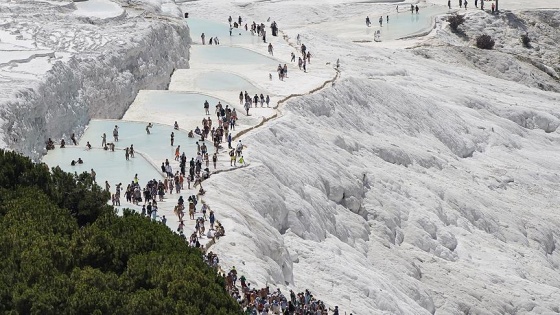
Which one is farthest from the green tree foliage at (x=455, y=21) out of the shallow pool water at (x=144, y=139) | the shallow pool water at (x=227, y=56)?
the shallow pool water at (x=144, y=139)

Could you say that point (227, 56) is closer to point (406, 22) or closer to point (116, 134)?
point (116, 134)

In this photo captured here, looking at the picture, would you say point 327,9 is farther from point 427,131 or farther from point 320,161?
point 320,161

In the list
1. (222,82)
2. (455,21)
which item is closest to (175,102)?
(222,82)

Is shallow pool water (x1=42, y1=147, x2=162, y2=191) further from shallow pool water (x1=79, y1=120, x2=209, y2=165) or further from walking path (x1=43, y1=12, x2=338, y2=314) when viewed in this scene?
shallow pool water (x1=79, y1=120, x2=209, y2=165)

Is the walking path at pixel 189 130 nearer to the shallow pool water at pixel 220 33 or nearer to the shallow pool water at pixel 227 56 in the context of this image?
the shallow pool water at pixel 227 56

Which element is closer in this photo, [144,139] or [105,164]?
[105,164]
